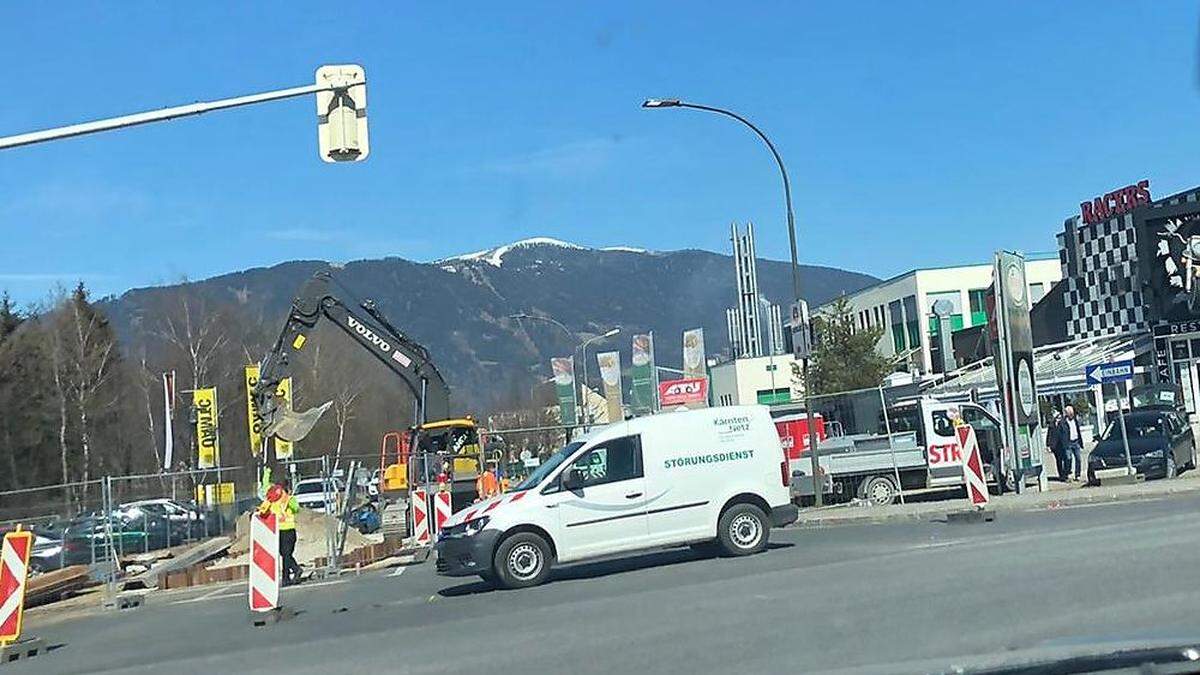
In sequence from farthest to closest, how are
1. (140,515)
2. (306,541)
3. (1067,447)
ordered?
1. (1067,447)
2. (306,541)
3. (140,515)

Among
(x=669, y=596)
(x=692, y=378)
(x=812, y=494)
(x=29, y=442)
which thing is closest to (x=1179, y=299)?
(x=692, y=378)

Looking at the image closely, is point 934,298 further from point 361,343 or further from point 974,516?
point 974,516

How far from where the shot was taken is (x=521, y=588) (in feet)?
54.2

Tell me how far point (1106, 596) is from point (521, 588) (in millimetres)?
7773

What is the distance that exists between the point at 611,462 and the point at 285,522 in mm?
6055

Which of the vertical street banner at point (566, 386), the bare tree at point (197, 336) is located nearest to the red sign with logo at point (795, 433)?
the vertical street banner at point (566, 386)

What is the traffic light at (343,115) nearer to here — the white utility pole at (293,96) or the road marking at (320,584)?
the white utility pole at (293,96)

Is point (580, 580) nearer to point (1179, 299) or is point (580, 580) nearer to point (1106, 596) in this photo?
point (1106, 596)

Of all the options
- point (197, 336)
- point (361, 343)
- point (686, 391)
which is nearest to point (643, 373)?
point (686, 391)

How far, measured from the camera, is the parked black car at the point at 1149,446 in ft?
92.5

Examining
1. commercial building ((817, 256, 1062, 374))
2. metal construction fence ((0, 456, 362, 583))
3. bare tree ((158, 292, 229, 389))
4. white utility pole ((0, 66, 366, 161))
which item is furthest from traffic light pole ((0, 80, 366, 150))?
commercial building ((817, 256, 1062, 374))

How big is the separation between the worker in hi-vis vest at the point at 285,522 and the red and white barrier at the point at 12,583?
4.37 meters

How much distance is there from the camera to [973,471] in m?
21.8

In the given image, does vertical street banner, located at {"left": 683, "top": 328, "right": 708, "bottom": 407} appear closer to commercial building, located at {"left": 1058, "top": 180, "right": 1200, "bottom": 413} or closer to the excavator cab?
commercial building, located at {"left": 1058, "top": 180, "right": 1200, "bottom": 413}
